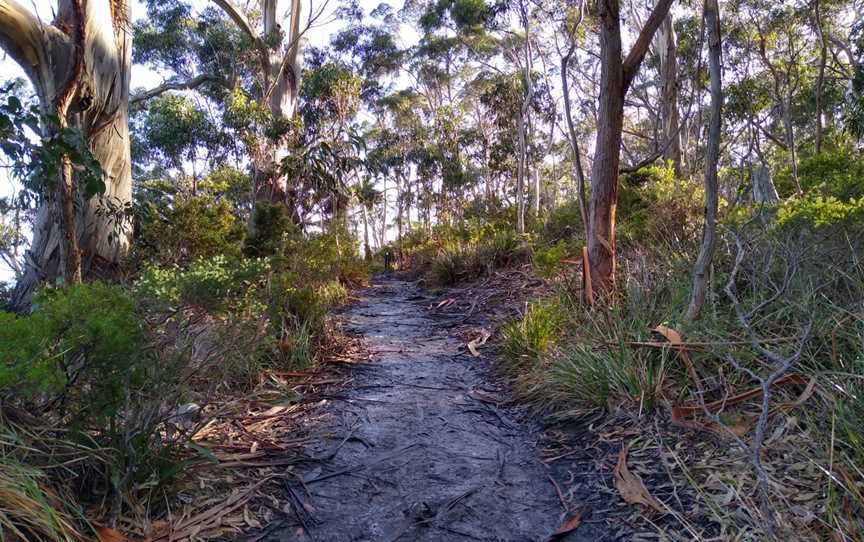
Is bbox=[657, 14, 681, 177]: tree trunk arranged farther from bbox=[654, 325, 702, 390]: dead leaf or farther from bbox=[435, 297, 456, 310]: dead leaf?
bbox=[654, 325, 702, 390]: dead leaf

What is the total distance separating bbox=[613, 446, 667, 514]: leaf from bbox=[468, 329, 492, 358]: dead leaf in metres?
2.66

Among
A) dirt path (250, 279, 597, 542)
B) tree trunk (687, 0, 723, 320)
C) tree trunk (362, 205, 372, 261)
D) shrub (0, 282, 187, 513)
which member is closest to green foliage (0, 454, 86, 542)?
shrub (0, 282, 187, 513)

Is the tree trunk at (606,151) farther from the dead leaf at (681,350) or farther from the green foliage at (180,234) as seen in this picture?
the green foliage at (180,234)

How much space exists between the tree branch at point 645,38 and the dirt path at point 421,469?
294 cm

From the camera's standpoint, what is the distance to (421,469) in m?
2.86

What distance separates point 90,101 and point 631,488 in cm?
709

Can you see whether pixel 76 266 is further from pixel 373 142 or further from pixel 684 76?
pixel 373 142

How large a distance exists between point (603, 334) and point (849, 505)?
7.05ft

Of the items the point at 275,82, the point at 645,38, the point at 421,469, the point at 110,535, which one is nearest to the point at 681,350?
the point at 421,469

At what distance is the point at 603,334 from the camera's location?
12.7 feet

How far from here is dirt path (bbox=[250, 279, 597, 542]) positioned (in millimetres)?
2299

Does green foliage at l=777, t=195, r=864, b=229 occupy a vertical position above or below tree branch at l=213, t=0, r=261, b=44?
below

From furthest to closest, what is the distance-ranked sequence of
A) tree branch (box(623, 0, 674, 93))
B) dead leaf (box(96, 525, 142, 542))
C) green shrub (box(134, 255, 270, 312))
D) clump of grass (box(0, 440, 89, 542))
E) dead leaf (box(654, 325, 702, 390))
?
tree branch (box(623, 0, 674, 93))
green shrub (box(134, 255, 270, 312))
dead leaf (box(654, 325, 702, 390))
dead leaf (box(96, 525, 142, 542))
clump of grass (box(0, 440, 89, 542))

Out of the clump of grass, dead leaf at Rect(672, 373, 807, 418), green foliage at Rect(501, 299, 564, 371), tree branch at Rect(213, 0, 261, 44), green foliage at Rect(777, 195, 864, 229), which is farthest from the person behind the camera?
tree branch at Rect(213, 0, 261, 44)
